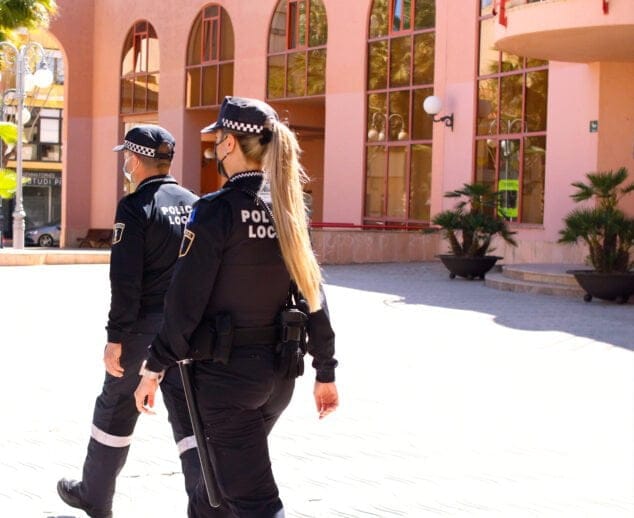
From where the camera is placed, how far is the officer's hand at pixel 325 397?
3.80m

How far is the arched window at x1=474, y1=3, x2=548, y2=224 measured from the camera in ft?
72.6

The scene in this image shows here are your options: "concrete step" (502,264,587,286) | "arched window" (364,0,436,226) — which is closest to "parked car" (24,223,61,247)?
"arched window" (364,0,436,226)

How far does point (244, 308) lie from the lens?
3.61 metres

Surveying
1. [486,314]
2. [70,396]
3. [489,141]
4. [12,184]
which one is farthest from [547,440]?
[489,141]

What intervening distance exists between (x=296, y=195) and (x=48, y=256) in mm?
20227

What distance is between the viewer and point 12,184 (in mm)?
7230

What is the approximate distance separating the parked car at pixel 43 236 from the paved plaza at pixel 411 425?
34.3m

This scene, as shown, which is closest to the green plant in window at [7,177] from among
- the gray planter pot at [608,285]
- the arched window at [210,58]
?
the gray planter pot at [608,285]

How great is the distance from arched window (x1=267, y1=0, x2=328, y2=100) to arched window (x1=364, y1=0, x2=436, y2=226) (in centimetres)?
215

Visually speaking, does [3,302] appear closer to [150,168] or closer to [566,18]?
[566,18]

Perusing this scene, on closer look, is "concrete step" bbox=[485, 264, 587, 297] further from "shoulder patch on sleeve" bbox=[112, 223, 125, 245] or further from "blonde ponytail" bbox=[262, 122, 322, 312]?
"blonde ponytail" bbox=[262, 122, 322, 312]

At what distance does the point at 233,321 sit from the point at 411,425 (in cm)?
368

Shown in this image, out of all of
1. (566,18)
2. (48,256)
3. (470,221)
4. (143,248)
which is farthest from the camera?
(48,256)

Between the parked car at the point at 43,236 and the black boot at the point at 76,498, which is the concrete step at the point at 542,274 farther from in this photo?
the parked car at the point at 43,236
